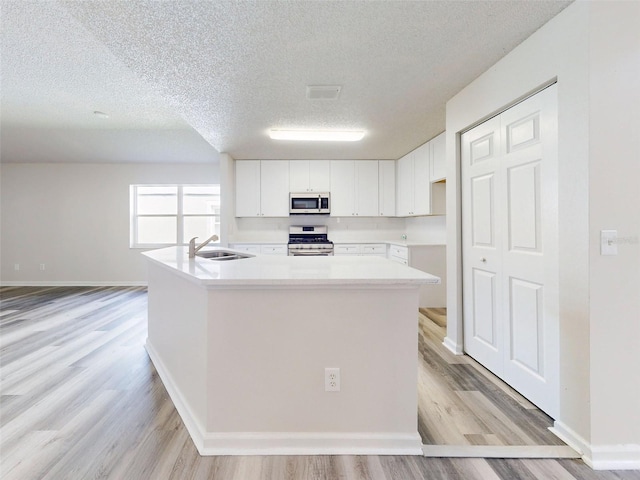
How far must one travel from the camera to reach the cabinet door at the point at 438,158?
3751 millimetres

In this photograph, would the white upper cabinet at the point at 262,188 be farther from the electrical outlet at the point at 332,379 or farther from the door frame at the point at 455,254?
the electrical outlet at the point at 332,379

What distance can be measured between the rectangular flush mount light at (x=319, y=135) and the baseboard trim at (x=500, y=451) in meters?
3.24

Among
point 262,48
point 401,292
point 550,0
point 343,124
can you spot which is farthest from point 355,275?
point 343,124

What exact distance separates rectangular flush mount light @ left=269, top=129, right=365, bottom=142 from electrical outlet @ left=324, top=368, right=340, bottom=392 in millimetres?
2958

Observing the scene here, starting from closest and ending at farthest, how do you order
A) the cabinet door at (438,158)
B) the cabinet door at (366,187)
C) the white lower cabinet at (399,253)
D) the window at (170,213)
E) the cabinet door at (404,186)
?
1. the cabinet door at (438,158)
2. the white lower cabinet at (399,253)
3. the cabinet door at (404,186)
4. the cabinet door at (366,187)
5. the window at (170,213)

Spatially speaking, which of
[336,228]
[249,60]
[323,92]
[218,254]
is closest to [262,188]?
[336,228]

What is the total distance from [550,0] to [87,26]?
2.51 metres

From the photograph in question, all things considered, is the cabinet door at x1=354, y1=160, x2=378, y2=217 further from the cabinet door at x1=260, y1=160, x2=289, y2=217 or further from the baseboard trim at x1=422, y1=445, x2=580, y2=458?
the baseboard trim at x1=422, y1=445, x2=580, y2=458

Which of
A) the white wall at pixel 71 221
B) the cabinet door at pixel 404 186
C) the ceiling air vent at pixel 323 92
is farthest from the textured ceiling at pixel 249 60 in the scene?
the white wall at pixel 71 221

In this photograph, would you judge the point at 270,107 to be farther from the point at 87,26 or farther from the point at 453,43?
the point at 453,43

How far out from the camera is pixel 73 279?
20.0 feet

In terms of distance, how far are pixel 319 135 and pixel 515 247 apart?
2636 millimetres

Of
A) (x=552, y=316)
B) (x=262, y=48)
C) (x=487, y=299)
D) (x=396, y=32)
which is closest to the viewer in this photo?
(x=552, y=316)

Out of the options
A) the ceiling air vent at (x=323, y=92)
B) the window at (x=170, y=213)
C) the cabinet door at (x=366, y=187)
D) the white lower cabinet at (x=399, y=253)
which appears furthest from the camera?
the window at (x=170, y=213)
